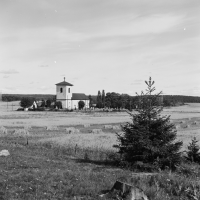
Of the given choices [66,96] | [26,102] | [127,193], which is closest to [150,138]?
[127,193]

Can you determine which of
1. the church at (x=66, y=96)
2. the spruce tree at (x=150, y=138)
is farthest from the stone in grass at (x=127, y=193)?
the church at (x=66, y=96)

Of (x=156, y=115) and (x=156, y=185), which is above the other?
(x=156, y=115)

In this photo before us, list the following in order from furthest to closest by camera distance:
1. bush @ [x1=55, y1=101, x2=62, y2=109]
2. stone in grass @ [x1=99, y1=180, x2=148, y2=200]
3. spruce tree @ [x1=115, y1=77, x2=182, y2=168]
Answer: bush @ [x1=55, y1=101, x2=62, y2=109] → spruce tree @ [x1=115, y1=77, x2=182, y2=168] → stone in grass @ [x1=99, y1=180, x2=148, y2=200]

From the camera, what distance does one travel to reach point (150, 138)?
14.0m

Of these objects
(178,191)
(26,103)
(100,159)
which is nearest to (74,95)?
(26,103)

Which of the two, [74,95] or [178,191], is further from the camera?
[74,95]

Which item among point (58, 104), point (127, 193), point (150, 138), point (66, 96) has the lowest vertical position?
point (127, 193)

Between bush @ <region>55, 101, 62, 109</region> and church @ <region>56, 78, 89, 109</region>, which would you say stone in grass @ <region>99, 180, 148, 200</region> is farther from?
church @ <region>56, 78, 89, 109</region>

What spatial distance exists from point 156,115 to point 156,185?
5.56 meters

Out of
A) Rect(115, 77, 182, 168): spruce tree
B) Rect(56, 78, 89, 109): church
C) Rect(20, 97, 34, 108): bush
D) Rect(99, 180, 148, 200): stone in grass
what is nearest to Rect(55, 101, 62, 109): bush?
Rect(56, 78, 89, 109): church

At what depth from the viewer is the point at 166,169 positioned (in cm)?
1313

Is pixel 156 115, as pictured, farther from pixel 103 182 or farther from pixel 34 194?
pixel 34 194

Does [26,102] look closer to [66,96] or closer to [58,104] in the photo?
[58,104]

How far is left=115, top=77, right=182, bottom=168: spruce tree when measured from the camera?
44.0 ft
